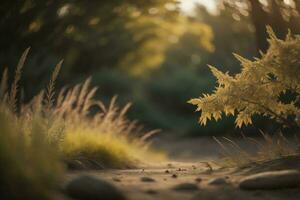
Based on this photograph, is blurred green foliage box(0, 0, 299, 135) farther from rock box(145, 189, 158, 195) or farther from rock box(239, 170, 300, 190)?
rock box(145, 189, 158, 195)

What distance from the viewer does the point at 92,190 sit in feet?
13.8

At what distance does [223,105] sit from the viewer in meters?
5.98

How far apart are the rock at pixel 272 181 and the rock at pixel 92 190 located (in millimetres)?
1209

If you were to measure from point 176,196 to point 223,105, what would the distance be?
173cm

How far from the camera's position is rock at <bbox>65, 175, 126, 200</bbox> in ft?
13.7

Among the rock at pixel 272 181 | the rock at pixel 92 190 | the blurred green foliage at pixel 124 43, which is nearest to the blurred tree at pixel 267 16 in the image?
the blurred green foliage at pixel 124 43

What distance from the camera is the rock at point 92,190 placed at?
13.7ft

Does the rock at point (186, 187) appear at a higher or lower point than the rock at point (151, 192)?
higher

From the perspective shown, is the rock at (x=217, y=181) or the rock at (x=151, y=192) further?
the rock at (x=217, y=181)

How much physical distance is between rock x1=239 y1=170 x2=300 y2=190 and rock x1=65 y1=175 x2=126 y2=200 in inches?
47.6

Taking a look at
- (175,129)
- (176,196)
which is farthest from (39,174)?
(175,129)

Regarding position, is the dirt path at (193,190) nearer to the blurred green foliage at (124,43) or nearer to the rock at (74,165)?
the rock at (74,165)

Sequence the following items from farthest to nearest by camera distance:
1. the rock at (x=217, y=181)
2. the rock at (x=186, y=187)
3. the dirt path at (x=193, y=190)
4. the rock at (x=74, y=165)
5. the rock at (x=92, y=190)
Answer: the rock at (x=74, y=165) → the rock at (x=217, y=181) → the rock at (x=186, y=187) → the dirt path at (x=193, y=190) → the rock at (x=92, y=190)

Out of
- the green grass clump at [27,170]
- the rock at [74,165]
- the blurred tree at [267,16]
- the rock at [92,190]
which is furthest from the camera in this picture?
the blurred tree at [267,16]
